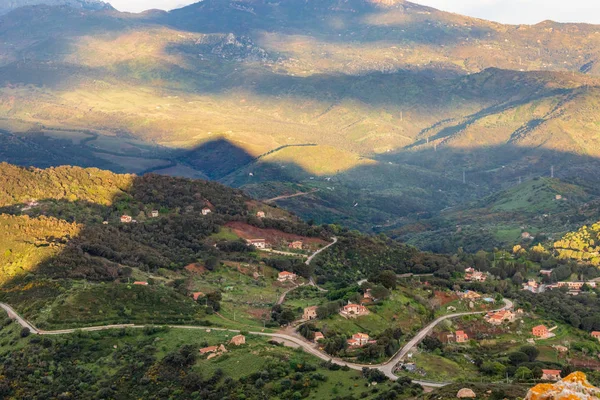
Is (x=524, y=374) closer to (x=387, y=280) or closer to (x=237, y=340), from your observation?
(x=237, y=340)

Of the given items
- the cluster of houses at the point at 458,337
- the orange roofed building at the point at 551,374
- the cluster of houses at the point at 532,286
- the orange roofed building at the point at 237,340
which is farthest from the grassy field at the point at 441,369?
the cluster of houses at the point at 532,286

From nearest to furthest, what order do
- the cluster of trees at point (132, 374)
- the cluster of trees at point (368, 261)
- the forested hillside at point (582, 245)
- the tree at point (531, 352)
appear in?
the cluster of trees at point (132, 374), the tree at point (531, 352), the cluster of trees at point (368, 261), the forested hillside at point (582, 245)

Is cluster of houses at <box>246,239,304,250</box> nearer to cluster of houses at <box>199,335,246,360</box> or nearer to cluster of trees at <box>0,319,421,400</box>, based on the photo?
cluster of trees at <box>0,319,421,400</box>

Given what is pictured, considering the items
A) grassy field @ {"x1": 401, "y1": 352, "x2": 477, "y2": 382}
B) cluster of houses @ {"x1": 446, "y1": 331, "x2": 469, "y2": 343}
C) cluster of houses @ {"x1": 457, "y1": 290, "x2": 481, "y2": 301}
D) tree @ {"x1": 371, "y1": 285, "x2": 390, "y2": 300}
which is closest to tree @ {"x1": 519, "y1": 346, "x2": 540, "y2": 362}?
grassy field @ {"x1": 401, "y1": 352, "x2": 477, "y2": 382}

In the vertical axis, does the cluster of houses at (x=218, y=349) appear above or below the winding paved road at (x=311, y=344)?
above

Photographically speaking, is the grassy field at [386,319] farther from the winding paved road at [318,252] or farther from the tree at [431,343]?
the winding paved road at [318,252]

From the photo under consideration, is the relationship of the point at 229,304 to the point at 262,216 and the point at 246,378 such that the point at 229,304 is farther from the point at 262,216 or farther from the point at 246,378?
the point at 262,216
